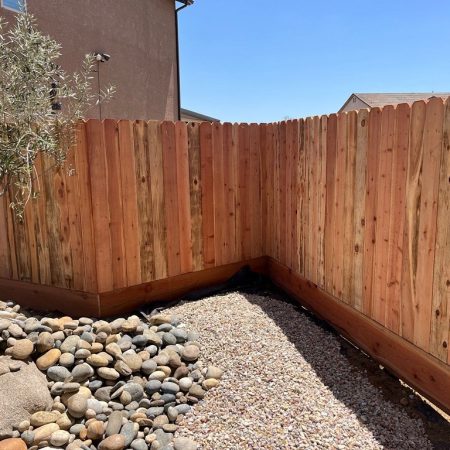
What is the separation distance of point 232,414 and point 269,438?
1.00 feet

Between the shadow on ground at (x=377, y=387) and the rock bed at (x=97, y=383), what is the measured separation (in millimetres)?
812

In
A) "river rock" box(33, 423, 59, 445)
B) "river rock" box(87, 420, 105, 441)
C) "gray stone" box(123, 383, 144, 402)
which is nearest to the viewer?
"river rock" box(33, 423, 59, 445)

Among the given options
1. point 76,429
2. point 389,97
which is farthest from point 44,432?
point 389,97

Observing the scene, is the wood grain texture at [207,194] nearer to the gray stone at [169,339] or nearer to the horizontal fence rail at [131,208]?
the horizontal fence rail at [131,208]

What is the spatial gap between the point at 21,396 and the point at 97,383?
1.53 feet

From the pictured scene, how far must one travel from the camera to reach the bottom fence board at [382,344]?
233 cm

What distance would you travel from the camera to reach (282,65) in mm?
23734

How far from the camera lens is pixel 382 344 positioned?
9.20ft

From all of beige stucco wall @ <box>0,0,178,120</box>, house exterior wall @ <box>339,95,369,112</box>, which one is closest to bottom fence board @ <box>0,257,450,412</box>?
beige stucco wall @ <box>0,0,178,120</box>

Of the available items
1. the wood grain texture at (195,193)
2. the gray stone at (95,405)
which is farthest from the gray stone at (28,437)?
the wood grain texture at (195,193)

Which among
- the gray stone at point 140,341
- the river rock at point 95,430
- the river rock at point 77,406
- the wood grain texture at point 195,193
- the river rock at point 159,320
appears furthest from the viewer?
the wood grain texture at point 195,193

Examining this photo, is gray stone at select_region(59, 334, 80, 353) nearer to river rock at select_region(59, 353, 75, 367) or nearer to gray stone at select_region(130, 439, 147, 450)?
river rock at select_region(59, 353, 75, 367)

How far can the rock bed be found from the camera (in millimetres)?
2186

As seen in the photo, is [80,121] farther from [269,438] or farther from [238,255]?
[269,438]
